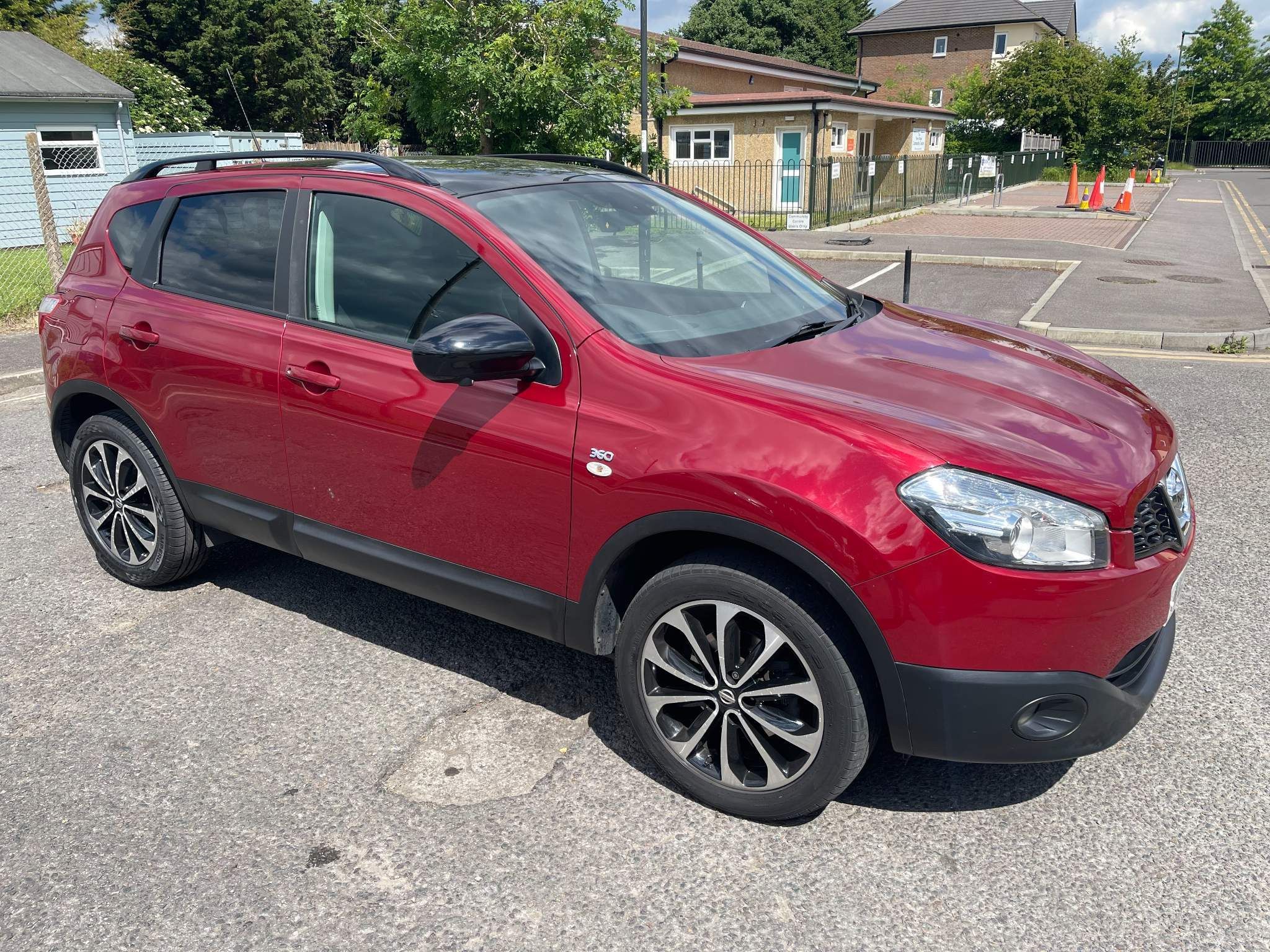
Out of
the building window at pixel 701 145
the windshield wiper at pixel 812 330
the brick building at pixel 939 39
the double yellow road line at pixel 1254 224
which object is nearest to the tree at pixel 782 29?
the brick building at pixel 939 39

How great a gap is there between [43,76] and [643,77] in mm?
16215

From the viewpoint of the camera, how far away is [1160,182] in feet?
149

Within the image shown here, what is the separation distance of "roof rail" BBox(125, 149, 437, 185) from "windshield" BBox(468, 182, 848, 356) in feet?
1.03

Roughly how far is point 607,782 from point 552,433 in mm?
1077

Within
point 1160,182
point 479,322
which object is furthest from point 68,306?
point 1160,182

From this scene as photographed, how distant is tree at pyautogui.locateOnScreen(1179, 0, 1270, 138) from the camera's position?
7188 centimetres

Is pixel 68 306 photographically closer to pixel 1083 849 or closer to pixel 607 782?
pixel 607 782

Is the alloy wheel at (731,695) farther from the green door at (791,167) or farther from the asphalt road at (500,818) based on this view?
the green door at (791,167)

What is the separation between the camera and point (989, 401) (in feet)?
9.07

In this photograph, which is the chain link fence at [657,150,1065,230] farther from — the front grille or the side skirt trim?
the front grille

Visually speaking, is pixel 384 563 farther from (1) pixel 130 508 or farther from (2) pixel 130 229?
(2) pixel 130 229

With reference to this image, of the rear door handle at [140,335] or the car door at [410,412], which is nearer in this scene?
the car door at [410,412]

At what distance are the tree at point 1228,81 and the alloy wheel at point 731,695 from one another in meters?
84.5

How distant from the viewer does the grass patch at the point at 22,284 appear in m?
11.0
